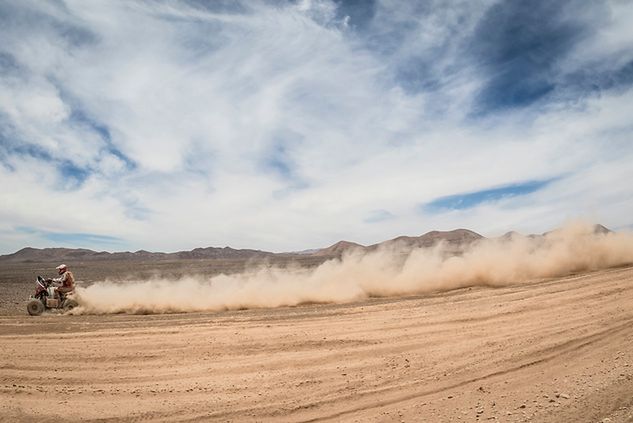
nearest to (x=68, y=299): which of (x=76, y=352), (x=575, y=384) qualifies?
(x=76, y=352)

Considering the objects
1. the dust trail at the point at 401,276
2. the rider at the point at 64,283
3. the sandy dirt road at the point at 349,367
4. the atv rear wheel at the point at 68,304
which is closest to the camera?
the sandy dirt road at the point at 349,367

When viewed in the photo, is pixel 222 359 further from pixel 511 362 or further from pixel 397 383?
pixel 511 362

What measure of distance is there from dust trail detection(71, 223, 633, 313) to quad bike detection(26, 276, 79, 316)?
0.72m

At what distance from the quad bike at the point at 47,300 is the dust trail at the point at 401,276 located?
0.72m

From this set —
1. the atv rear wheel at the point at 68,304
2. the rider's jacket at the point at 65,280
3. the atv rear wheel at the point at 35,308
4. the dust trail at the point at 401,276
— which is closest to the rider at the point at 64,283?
the rider's jacket at the point at 65,280

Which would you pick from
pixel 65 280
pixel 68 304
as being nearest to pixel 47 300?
pixel 68 304

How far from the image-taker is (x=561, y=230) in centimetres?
3069

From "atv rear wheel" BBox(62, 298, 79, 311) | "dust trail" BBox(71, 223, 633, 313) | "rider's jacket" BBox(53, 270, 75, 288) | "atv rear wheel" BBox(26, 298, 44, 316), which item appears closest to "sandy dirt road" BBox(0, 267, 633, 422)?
"atv rear wheel" BBox(26, 298, 44, 316)

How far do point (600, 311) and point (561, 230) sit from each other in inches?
804

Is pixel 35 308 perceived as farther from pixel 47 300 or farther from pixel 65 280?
pixel 65 280

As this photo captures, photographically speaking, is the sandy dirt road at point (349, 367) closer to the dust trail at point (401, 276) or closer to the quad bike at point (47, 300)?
the quad bike at point (47, 300)

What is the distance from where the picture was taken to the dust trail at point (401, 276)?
2241 cm

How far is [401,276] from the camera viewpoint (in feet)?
85.2

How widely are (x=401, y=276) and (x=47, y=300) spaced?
20078 mm
